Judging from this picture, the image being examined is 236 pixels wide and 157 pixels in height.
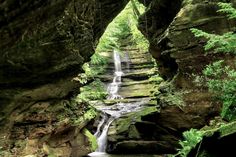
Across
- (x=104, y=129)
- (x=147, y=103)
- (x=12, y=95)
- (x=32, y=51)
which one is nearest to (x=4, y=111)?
(x=12, y=95)

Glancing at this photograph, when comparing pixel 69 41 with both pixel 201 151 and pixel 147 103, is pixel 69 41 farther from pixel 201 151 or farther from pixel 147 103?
pixel 147 103

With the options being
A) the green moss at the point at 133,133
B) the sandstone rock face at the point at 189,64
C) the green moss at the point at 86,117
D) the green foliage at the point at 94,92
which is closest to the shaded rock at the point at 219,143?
the sandstone rock face at the point at 189,64

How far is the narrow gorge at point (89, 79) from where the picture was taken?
8.27m

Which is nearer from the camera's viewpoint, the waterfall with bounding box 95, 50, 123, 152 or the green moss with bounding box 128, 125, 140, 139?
the green moss with bounding box 128, 125, 140, 139

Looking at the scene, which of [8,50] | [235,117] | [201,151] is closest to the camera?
[201,151]

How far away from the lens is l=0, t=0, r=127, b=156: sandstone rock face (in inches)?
340

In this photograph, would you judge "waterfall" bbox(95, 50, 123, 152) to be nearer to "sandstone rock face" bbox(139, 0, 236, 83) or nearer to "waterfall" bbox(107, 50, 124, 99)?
"waterfall" bbox(107, 50, 124, 99)

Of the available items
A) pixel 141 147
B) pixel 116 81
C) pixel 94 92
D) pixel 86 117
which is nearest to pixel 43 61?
pixel 86 117

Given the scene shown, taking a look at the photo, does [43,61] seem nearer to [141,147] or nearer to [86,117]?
[86,117]

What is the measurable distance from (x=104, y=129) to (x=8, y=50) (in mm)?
9629

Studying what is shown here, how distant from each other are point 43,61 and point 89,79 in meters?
5.97

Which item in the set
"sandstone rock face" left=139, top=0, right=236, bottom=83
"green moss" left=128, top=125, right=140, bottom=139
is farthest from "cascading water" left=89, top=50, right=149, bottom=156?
"sandstone rock face" left=139, top=0, right=236, bottom=83

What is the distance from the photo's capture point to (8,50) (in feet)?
30.0

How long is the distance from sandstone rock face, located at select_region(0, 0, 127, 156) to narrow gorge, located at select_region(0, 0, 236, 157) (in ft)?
0.12
